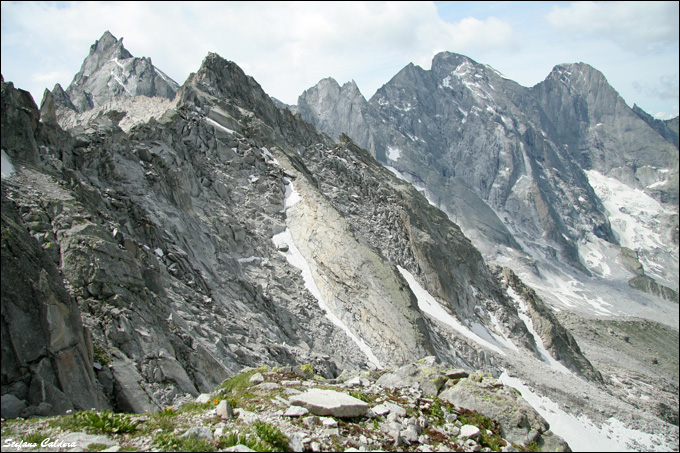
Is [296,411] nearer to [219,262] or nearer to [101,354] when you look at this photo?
[101,354]

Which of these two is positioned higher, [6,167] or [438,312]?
[6,167]

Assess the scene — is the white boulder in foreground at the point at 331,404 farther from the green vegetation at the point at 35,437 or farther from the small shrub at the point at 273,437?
the green vegetation at the point at 35,437

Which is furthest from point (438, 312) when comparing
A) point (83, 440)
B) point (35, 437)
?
point (35, 437)

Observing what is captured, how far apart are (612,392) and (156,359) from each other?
179 ft

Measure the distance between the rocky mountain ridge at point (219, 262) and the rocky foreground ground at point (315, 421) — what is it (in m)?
2.26

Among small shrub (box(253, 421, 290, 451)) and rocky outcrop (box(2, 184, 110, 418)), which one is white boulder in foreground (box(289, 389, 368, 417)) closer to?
small shrub (box(253, 421, 290, 451))

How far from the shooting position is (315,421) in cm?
795

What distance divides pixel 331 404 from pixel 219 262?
61.4 feet

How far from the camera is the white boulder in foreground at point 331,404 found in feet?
27.3

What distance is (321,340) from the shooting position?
26234 mm

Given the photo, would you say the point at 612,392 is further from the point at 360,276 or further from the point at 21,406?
the point at 21,406

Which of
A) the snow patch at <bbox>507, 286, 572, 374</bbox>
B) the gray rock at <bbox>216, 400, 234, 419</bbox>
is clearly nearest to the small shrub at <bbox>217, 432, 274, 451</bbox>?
the gray rock at <bbox>216, 400, 234, 419</bbox>

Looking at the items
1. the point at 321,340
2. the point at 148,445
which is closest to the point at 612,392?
the point at 321,340

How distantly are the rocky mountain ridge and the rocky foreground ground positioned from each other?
2.26 meters
